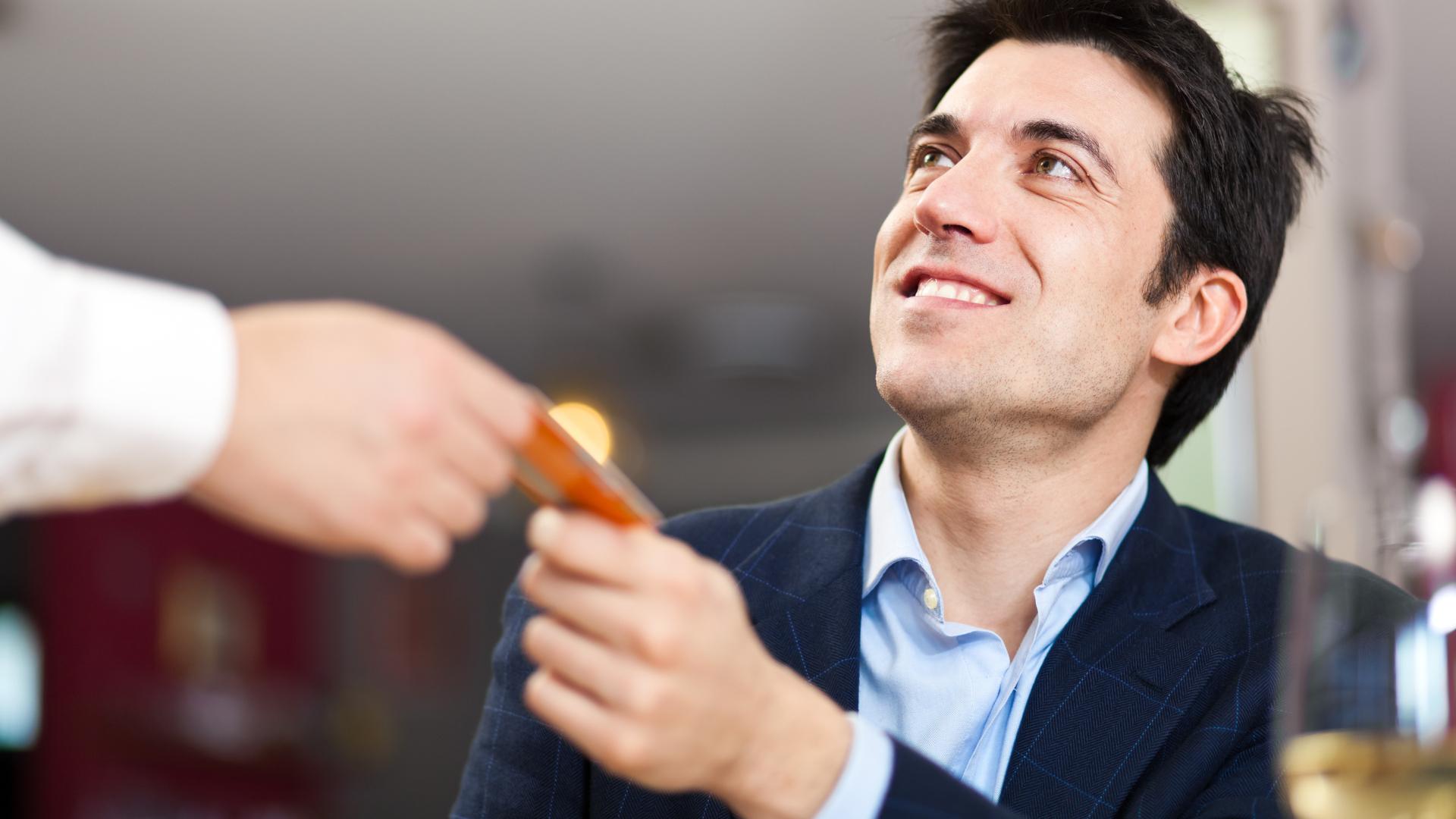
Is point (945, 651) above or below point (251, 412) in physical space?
below

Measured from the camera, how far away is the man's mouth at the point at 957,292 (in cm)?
151

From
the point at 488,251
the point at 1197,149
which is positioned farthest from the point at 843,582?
the point at 488,251

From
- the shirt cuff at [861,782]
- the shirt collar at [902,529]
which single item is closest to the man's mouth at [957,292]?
the shirt collar at [902,529]

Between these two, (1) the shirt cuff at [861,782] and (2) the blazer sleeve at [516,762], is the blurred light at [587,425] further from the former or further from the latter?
(1) the shirt cuff at [861,782]

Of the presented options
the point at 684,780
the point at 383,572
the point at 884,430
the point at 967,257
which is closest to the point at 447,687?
the point at 383,572

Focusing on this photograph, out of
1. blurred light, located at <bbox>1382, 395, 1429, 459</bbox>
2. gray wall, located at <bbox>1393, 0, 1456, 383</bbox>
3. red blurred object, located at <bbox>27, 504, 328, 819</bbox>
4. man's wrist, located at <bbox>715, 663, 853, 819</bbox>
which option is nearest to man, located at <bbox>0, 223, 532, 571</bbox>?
man's wrist, located at <bbox>715, 663, 853, 819</bbox>

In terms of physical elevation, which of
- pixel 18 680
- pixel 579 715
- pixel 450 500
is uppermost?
pixel 450 500

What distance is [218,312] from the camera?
0.64m

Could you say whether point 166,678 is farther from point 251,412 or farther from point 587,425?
point 251,412

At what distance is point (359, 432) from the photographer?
0.64 meters

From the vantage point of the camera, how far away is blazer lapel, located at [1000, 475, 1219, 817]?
50.4 inches

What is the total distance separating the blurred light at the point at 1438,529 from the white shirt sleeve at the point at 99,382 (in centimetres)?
57

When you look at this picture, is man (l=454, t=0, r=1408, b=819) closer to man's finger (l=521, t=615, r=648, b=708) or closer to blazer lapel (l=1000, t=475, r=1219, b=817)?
blazer lapel (l=1000, t=475, r=1219, b=817)

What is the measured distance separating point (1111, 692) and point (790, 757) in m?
0.62
